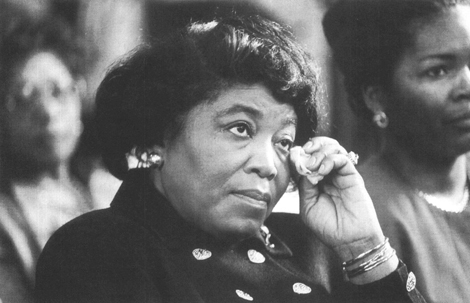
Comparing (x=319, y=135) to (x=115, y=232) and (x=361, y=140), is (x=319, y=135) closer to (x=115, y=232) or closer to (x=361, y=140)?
(x=361, y=140)

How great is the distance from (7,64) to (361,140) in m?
0.81

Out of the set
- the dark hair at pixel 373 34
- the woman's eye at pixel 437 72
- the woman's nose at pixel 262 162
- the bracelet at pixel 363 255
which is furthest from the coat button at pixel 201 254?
the woman's eye at pixel 437 72

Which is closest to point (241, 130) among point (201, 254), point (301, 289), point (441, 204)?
point (201, 254)

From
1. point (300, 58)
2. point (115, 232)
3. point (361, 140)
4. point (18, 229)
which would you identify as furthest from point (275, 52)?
point (18, 229)

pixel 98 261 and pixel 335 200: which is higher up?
pixel 335 200

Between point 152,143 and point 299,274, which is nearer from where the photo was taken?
point 152,143

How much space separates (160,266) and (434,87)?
77 cm

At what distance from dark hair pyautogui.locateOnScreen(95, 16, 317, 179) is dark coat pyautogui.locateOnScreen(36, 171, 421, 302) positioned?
0.35 feet

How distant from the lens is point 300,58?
128cm

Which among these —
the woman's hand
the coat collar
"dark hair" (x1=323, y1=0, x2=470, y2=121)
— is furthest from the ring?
the coat collar

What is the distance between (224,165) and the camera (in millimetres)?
1174

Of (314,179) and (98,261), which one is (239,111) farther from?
(98,261)

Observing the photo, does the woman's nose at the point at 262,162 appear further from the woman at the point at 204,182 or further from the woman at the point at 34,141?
the woman at the point at 34,141

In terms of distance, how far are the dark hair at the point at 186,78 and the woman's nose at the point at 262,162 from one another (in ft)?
0.34
